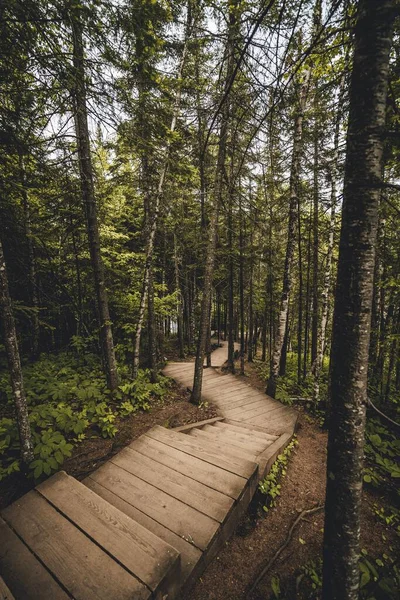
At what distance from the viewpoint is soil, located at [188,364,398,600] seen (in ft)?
9.38

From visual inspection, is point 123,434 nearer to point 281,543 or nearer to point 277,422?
point 281,543

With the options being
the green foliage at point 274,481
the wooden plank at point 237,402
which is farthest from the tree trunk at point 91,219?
the green foliage at point 274,481

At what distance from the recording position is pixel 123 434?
5.27 meters

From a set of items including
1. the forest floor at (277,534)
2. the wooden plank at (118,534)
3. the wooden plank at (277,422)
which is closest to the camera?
the wooden plank at (118,534)

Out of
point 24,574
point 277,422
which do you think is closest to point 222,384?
point 277,422

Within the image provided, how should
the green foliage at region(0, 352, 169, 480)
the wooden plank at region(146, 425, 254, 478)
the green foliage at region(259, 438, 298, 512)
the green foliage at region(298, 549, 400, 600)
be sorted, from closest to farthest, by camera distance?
the green foliage at region(298, 549, 400, 600)
the wooden plank at region(146, 425, 254, 478)
the green foliage at region(0, 352, 169, 480)
the green foliage at region(259, 438, 298, 512)

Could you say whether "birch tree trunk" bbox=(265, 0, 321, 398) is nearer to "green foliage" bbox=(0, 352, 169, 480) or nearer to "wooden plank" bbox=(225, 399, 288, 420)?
"wooden plank" bbox=(225, 399, 288, 420)

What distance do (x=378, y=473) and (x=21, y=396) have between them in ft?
23.0

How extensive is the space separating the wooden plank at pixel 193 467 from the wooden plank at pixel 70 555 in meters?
1.48

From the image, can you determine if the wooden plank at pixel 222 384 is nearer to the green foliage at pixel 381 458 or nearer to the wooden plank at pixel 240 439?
the wooden plank at pixel 240 439

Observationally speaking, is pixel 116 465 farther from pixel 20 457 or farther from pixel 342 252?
pixel 342 252

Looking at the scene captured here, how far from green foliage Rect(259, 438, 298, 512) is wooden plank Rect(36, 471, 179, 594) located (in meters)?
2.57

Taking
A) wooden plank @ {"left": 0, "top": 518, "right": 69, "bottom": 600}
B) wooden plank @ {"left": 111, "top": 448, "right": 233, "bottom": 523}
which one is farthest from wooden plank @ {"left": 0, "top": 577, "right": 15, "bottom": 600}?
wooden plank @ {"left": 111, "top": 448, "right": 233, "bottom": 523}

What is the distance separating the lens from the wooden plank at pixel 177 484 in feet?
9.43
